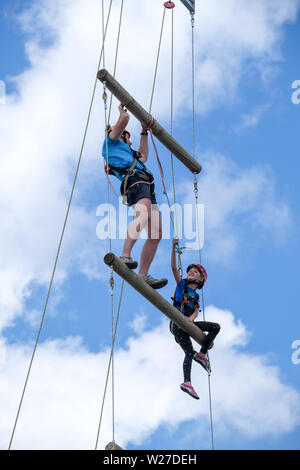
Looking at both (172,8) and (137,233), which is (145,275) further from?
(172,8)

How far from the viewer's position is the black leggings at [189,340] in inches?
544

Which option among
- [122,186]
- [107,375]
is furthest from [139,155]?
[107,375]

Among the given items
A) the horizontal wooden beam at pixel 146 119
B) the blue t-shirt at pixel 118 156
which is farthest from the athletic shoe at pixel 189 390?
the horizontal wooden beam at pixel 146 119

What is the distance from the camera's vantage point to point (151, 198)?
A: 13.7 metres

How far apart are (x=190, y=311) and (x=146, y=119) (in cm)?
222

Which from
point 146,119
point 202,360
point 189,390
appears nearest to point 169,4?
point 146,119

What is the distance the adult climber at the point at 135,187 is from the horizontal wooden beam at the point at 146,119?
4.8 inches

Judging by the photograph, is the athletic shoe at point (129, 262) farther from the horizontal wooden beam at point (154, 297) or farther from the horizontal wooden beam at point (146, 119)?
the horizontal wooden beam at point (146, 119)

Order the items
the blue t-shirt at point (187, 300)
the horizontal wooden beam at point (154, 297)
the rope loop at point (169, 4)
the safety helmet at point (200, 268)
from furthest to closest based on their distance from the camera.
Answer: the rope loop at point (169, 4) → the safety helmet at point (200, 268) → the blue t-shirt at point (187, 300) → the horizontal wooden beam at point (154, 297)

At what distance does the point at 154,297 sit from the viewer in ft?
43.2
